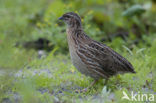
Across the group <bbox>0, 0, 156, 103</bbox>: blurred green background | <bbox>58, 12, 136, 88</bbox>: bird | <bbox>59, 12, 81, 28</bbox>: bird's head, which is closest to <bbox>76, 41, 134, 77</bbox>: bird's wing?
<bbox>58, 12, 136, 88</bbox>: bird


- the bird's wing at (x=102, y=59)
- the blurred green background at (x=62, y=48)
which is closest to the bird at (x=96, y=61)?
the bird's wing at (x=102, y=59)

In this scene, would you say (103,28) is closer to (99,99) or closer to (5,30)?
(5,30)

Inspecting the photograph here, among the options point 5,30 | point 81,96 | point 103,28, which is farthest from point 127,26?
point 81,96

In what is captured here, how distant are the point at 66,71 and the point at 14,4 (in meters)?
8.00

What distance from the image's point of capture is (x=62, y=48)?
8.42 metres

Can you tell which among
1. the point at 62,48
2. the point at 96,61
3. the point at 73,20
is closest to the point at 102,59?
the point at 96,61

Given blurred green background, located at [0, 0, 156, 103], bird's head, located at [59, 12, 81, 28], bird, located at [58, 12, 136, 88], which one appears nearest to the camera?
blurred green background, located at [0, 0, 156, 103]

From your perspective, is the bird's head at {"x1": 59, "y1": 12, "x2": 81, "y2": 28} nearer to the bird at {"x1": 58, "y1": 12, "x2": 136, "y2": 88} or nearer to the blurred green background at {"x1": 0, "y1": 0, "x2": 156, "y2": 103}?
the bird at {"x1": 58, "y1": 12, "x2": 136, "y2": 88}

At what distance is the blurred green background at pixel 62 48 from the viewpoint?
16.1 ft

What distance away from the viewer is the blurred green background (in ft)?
16.1

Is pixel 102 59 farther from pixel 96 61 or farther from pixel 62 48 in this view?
pixel 62 48

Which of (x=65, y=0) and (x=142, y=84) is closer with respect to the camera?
(x=142, y=84)

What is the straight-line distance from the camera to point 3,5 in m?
13.6

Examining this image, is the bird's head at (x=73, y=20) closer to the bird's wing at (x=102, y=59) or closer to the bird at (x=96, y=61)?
the bird at (x=96, y=61)
